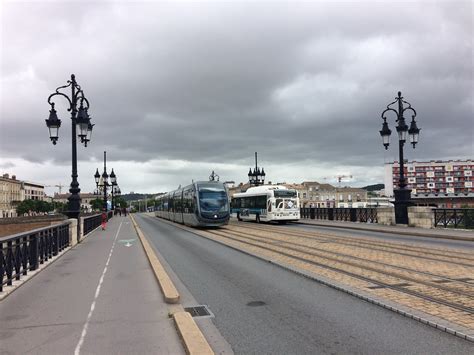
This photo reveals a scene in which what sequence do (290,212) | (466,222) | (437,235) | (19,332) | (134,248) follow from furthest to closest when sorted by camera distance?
(290,212) → (466,222) → (437,235) → (134,248) → (19,332)

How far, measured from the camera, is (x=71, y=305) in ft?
23.7

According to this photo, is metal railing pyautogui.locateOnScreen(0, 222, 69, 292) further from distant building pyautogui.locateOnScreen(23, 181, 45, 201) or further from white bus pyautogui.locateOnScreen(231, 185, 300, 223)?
distant building pyautogui.locateOnScreen(23, 181, 45, 201)

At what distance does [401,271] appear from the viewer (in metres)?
9.78

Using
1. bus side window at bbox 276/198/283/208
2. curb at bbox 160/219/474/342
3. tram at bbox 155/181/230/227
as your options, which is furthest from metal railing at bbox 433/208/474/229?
curb at bbox 160/219/474/342

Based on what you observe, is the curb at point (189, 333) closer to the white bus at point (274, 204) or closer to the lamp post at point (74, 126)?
the lamp post at point (74, 126)

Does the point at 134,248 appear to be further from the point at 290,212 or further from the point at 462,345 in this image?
the point at 290,212

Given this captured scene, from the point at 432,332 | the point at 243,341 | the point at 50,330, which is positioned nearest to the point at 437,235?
the point at 432,332

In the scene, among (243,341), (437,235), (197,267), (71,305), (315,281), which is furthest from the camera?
(437,235)

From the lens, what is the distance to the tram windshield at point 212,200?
29.3 metres

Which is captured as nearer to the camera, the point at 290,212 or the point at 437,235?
the point at 437,235

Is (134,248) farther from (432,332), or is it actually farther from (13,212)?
(13,212)

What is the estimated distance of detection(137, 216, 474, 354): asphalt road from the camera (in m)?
4.89

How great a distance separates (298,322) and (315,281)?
3.02 m

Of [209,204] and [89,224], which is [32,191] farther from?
[209,204]
